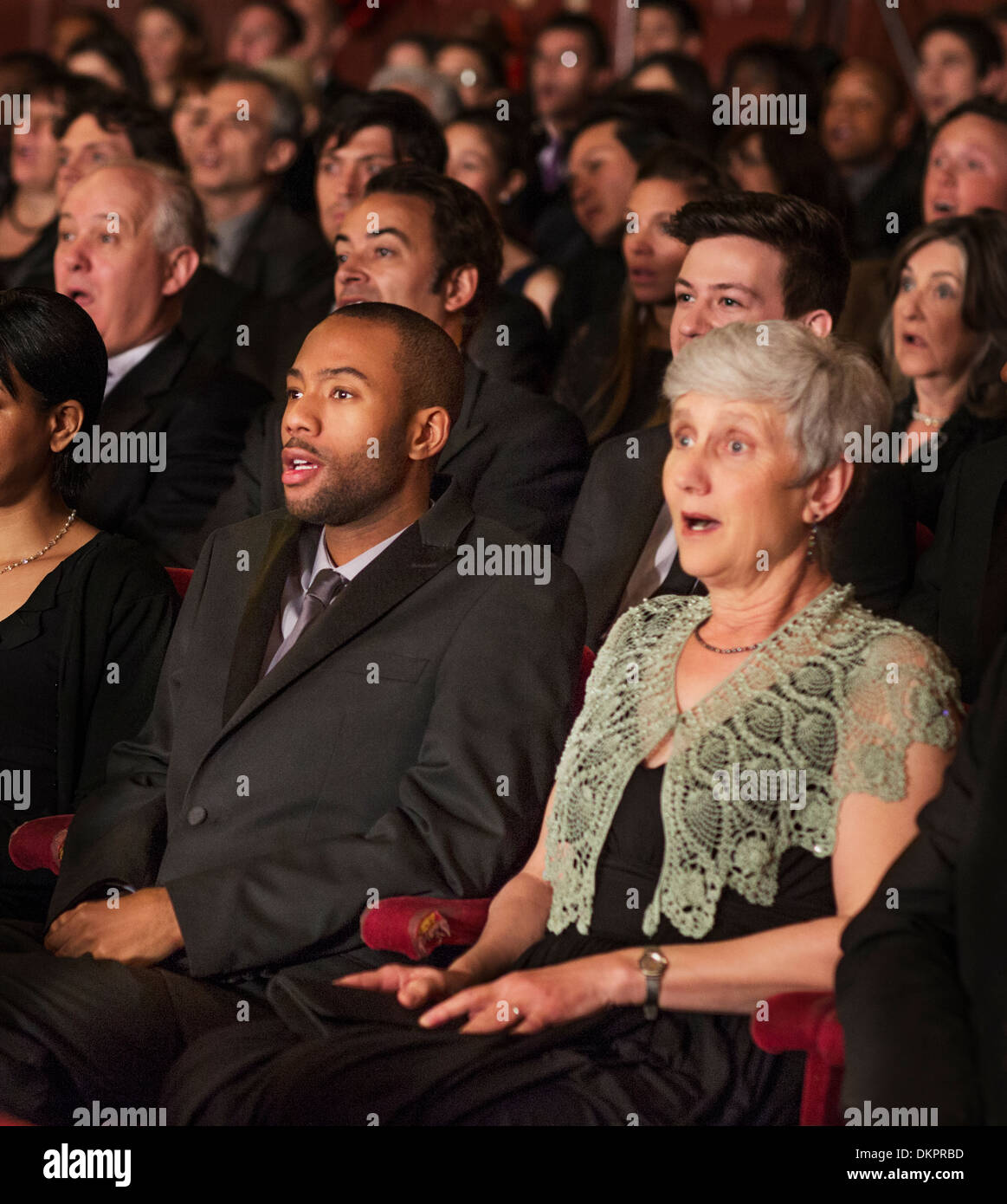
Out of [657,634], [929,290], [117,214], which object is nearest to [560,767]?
[657,634]

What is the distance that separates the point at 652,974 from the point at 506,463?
1323 millimetres

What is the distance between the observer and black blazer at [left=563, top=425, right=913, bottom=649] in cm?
282

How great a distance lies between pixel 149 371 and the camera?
3559 mm

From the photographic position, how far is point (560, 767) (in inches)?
87.1

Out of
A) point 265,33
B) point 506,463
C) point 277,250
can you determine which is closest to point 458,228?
point 506,463

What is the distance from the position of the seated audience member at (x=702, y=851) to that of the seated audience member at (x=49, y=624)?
63cm

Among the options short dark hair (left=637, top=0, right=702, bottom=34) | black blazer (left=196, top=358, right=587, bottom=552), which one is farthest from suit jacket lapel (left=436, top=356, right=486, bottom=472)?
short dark hair (left=637, top=0, right=702, bottom=34)

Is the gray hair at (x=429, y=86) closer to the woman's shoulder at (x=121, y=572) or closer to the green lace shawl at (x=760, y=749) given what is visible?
the woman's shoulder at (x=121, y=572)

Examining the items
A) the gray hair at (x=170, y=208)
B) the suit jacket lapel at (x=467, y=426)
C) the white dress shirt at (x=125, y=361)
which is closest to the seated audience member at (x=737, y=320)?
the suit jacket lapel at (x=467, y=426)

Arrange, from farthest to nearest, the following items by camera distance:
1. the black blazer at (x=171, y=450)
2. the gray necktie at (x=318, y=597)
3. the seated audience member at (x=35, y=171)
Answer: the seated audience member at (x=35, y=171)
the black blazer at (x=171, y=450)
the gray necktie at (x=318, y=597)

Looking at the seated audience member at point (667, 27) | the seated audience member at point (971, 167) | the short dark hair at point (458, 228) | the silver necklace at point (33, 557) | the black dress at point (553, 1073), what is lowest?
the black dress at point (553, 1073)

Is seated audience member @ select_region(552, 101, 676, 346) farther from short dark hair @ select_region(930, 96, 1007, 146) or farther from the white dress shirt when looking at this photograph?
the white dress shirt

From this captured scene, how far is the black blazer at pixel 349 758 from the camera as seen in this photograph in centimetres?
224

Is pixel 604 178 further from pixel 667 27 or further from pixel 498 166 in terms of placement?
pixel 667 27
